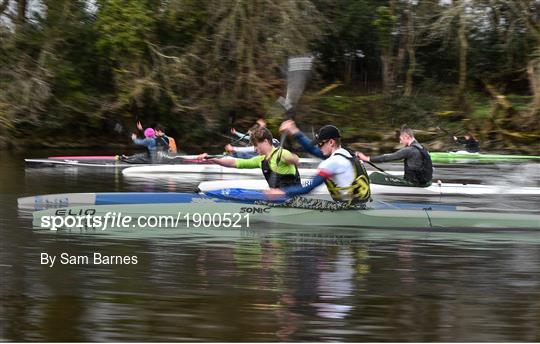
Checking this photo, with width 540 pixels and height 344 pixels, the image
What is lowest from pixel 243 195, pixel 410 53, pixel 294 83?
pixel 243 195

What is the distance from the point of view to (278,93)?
102ft

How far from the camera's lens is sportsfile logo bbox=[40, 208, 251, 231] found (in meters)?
11.2

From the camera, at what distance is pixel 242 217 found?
11.2 meters

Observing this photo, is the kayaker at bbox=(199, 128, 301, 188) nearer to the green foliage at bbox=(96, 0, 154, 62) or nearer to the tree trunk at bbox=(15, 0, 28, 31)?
the green foliage at bbox=(96, 0, 154, 62)

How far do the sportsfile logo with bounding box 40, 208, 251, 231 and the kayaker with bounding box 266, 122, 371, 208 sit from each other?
831 millimetres

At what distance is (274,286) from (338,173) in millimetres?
2708

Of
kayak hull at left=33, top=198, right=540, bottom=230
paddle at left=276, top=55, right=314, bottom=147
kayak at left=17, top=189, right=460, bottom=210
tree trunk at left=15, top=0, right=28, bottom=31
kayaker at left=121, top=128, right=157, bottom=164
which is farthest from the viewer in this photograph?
tree trunk at left=15, top=0, right=28, bottom=31

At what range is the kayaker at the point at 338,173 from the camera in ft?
34.2

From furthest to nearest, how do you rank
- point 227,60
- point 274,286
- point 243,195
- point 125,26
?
1. point 227,60
2. point 125,26
3. point 243,195
4. point 274,286

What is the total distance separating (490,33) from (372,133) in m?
6.48

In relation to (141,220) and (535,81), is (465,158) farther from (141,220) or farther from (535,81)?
(141,220)

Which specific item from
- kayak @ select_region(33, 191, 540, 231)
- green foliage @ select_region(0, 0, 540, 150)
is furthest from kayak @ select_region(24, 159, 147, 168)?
kayak @ select_region(33, 191, 540, 231)

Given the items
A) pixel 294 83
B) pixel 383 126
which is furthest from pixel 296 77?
pixel 383 126

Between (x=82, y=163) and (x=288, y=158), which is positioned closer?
(x=288, y=158)
